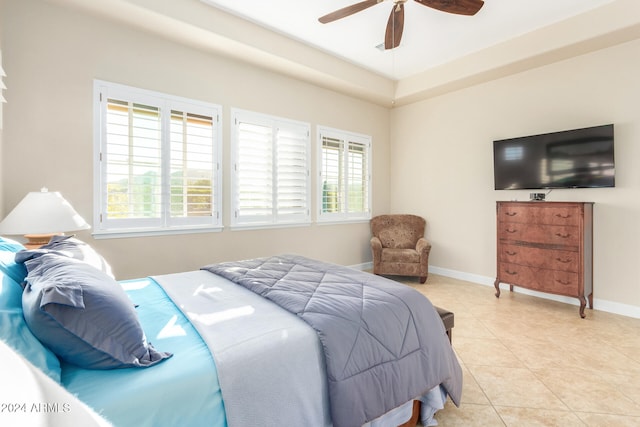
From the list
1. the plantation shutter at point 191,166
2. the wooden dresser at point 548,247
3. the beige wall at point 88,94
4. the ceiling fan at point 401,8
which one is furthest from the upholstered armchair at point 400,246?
the ceiling fan at point 401,8

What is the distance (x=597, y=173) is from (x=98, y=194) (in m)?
5.04

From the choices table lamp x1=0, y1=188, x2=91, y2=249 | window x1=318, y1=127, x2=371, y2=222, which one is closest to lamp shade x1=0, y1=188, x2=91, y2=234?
table lamp x1=0, y1=188, x2=91, y2=249

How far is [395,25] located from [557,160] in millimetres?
2410

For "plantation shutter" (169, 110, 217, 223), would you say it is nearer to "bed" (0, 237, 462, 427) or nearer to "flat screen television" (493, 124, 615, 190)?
"bed" (0, 237, 462, 427)

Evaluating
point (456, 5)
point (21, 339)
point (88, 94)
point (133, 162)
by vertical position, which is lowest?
point (21, 339)

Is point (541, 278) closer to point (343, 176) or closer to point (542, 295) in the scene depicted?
point (542, 295)

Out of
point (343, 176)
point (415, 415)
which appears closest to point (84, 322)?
point (415, 415)

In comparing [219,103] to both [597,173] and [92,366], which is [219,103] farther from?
[597,173]

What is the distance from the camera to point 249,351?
46.6 inches

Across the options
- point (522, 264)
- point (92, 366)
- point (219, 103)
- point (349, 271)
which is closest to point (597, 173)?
point (522, 264)

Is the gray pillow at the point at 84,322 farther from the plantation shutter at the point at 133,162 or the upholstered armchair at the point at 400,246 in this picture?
the upholstered armchair at the point at 400,246

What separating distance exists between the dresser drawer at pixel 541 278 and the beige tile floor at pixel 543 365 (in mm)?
246

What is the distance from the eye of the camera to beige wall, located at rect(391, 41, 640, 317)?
3309 millimetres

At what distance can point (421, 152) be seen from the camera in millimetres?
5215
